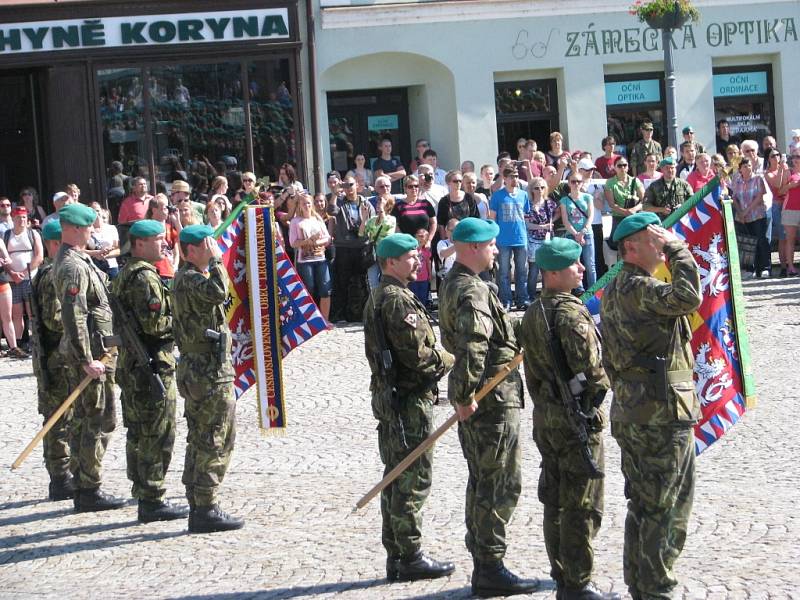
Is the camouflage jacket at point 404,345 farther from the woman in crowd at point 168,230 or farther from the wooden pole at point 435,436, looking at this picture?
the woman in crowd at point 168,230

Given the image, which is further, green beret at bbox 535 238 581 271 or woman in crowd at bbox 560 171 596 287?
woman in crowd at bbox 560 171 596 287

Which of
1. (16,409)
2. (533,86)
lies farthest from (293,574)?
(533,86)

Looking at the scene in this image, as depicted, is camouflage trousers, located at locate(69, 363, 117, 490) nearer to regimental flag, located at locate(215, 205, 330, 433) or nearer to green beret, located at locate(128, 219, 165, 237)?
regimental flag, located at locate(215, 205, 330, 433)

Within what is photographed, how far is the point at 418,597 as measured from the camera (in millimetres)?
7266

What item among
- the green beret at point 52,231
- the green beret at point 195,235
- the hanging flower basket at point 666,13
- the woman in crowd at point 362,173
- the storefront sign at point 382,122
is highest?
the hanging flower basket at point 666,13

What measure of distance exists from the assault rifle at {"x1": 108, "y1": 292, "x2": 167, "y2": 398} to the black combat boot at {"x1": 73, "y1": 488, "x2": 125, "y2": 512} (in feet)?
3.13

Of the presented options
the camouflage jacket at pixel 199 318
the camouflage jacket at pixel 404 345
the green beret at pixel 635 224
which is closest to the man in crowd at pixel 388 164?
the camouflage jacket at pixel 199 318

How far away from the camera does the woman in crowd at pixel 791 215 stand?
65.0 ft

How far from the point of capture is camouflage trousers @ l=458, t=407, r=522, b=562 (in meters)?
7.27

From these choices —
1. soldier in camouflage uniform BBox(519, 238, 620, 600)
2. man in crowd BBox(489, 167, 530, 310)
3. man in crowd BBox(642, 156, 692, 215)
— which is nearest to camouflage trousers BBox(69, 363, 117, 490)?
soldier in camouflage uniform BBox(519, 238, 620, 600)

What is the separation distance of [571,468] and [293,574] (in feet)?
5.89

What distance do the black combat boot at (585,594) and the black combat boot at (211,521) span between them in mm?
2693

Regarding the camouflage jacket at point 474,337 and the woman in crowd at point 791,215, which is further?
the woman in crowd at point 791,215

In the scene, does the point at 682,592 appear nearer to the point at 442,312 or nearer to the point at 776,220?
the point at 442,312
